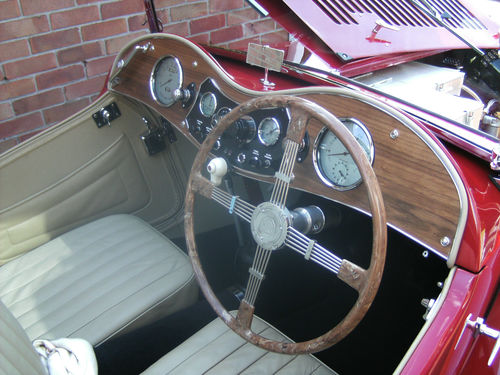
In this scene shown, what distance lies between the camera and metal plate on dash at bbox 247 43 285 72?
1193 millimetres

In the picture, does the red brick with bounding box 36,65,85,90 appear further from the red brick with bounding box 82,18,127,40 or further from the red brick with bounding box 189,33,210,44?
the red brick with bounding box 189,33,210,44

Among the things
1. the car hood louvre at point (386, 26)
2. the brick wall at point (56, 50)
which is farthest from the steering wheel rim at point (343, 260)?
the brick wall at point (56, 50)

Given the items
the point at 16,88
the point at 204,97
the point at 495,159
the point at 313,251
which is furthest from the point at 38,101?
the point at 495,159

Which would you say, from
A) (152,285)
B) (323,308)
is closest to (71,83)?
(152,285)

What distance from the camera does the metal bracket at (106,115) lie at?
6.04 ft

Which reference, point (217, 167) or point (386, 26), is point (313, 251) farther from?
point (386, 26)

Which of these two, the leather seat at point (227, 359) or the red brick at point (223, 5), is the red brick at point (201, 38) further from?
the leather seat at point (227, 359)

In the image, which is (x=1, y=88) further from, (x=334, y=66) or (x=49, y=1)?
(x=334, y=66)

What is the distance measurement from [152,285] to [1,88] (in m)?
1.41

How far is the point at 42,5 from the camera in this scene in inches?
88.3

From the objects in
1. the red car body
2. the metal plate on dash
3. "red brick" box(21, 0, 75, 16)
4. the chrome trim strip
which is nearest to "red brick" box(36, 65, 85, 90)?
"red brick" box(21, 0, 75, 16)

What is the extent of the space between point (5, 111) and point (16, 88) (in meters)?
0.13

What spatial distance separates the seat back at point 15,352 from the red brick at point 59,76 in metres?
1.70

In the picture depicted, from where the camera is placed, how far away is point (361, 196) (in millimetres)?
1046
